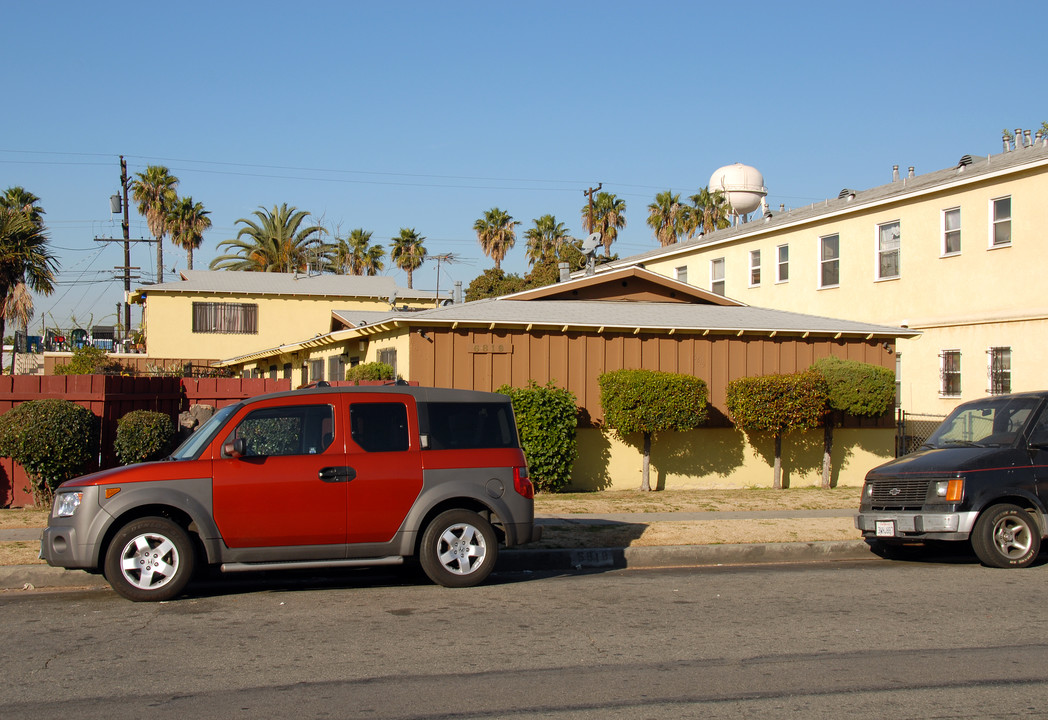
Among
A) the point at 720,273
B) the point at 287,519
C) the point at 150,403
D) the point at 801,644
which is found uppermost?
the point at 720,273

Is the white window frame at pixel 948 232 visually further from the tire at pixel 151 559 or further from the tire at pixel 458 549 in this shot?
the tire at pixel 151 559

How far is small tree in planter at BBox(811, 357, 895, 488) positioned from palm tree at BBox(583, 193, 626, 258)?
35985 millimetres

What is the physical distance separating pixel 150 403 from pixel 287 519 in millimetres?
8051

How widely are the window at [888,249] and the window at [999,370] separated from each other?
3.77 metres

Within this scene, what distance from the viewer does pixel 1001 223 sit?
78.4 feet

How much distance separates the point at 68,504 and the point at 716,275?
28498mm

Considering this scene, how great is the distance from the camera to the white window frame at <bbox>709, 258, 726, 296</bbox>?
113 ft


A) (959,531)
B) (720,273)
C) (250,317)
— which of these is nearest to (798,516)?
(959,531)

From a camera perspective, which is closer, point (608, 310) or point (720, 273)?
point (608, 310)

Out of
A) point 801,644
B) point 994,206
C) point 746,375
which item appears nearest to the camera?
point 801,644

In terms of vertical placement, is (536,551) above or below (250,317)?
below

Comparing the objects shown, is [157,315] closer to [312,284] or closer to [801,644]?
[312,284]

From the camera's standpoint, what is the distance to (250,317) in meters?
40.1

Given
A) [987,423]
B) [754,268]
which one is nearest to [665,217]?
[754,268]
